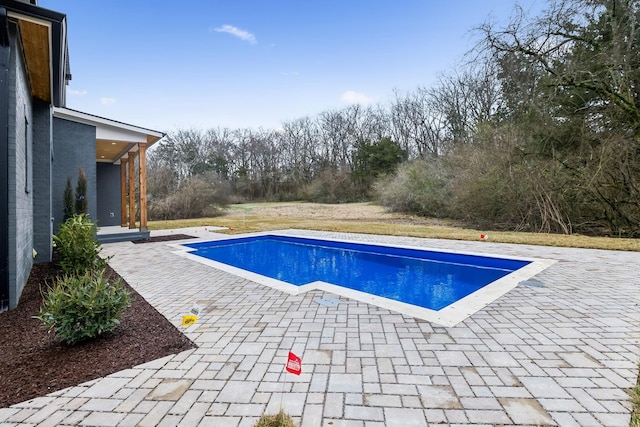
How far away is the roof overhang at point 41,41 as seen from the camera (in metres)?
3.03

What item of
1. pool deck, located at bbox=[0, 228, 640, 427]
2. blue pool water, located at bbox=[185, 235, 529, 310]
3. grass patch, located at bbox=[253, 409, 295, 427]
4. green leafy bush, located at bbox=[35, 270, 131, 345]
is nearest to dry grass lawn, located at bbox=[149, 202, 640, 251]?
blue pool water, located at bbox=[185, 235, 529, 310]

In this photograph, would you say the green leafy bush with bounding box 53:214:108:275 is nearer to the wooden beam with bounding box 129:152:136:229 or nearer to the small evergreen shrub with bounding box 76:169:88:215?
the small evergreen shrub with bounding box 76:169:88:215

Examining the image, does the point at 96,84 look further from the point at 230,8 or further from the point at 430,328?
the point at 430,328

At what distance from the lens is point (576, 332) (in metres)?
2.75

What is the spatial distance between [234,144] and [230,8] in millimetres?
22207

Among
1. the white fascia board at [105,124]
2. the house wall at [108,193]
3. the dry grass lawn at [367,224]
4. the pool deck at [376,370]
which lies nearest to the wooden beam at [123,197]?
the house wall at [108,193]

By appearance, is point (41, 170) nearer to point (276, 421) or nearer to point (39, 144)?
point (39, 144)

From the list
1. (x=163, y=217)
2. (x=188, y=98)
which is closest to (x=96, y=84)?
(x=188, y=98)

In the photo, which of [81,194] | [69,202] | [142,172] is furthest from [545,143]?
[69,202]

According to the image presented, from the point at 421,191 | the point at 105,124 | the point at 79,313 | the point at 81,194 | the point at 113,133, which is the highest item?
the point at 105,124

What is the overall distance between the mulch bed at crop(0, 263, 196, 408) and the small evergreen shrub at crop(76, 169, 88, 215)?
5.26 metres

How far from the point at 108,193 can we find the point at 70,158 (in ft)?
14.4

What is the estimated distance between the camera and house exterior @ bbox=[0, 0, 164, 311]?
315 centimetres

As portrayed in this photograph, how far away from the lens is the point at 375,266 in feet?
21.8
